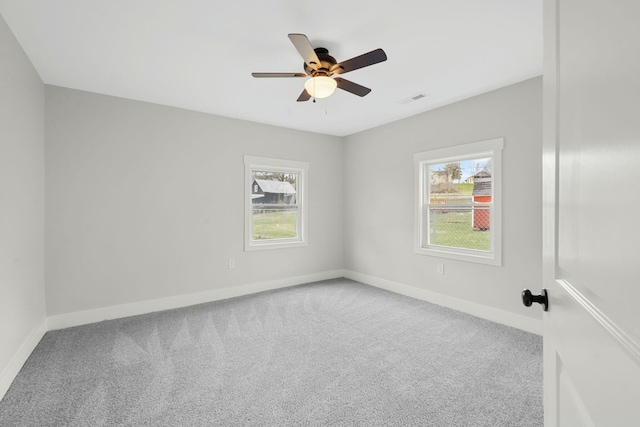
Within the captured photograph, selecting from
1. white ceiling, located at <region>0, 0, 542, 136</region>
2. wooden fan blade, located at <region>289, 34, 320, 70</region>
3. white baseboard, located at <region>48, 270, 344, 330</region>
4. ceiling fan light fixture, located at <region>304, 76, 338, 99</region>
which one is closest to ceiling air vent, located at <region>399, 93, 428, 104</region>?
white ceiling, located at <region>0, 0, 542, 136</region>

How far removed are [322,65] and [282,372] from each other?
236 cm

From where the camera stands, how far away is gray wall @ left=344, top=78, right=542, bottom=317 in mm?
3049

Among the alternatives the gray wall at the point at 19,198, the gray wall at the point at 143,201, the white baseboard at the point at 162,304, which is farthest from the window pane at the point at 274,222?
the gray wall at the point at 19,198

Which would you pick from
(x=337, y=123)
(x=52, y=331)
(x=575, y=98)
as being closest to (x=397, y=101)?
(x=337, y=123)

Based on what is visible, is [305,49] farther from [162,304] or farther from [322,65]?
[162,304]

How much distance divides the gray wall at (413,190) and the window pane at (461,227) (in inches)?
9.6

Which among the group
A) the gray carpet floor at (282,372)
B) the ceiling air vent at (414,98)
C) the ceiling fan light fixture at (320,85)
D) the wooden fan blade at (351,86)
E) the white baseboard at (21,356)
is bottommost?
the gray carpet floor at (282,372)

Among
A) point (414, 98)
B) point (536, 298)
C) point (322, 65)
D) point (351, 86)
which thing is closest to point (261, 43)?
point (322, 65)

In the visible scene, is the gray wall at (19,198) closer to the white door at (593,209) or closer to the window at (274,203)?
the window at (274,203)

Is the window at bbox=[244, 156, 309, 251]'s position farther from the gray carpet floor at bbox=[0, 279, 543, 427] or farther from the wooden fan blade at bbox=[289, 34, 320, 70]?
the wooden fan blade at bbox=[289, 34, 320, 70]

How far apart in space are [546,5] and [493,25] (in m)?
1.52

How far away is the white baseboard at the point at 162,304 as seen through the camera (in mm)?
3224

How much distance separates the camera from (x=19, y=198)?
2.45 meters

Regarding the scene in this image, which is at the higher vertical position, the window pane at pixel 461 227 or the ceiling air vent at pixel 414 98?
the ceiling air vent at pixel 414 98
